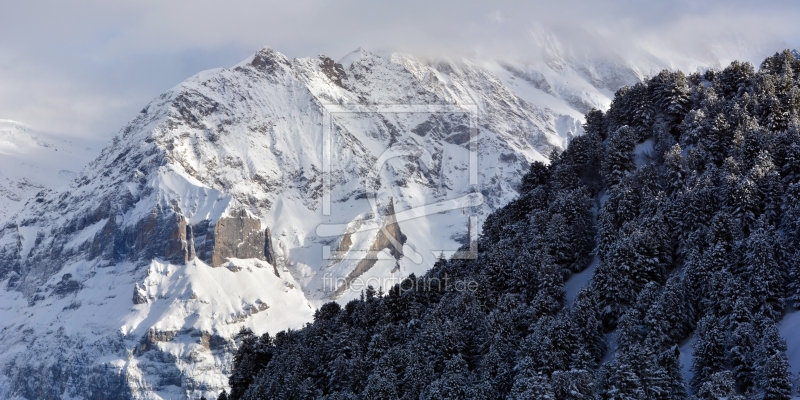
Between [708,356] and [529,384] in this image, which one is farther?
[529,384]

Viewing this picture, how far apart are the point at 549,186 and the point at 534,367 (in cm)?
4976

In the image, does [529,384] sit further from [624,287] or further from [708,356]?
[624,287]

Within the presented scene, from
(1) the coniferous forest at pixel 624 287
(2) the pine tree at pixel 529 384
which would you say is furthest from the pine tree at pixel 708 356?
(2) the pine tree at pixel 529 384

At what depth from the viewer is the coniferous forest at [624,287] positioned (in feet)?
224

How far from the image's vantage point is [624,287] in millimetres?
83312

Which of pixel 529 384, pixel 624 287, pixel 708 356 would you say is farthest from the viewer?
pixel 624 287

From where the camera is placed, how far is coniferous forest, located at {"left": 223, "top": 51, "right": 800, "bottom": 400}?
68.2 metres

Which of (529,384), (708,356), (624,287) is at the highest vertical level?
(624,287)

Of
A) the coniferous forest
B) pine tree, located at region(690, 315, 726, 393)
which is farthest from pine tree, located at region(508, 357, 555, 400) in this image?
pine tree, located at region(690, 315, 726, 393)

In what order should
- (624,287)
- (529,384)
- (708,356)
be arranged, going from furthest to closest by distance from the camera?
(624,287) → (529,384) → (708,356)

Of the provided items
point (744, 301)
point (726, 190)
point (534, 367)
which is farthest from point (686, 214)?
point (534, 367)

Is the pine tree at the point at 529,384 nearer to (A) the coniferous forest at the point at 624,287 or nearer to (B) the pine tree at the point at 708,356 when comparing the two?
(A) the coniferous forest at the point at 624,287

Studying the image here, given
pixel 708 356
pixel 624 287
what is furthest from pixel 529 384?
pixel 624 287

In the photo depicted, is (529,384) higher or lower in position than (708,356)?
lower
